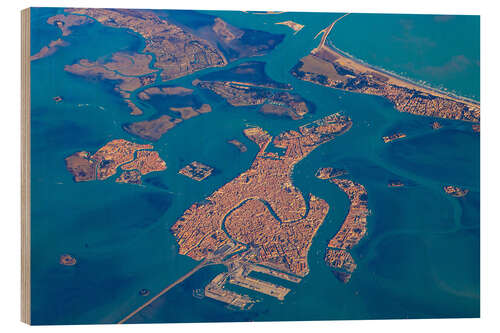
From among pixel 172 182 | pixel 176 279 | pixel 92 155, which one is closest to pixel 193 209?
pixel 172 182

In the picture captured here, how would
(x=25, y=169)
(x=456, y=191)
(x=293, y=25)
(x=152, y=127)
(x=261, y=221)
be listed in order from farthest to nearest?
1. (x=293, y=25)
2. (x=152, y=127)
3. (x=456, y=191)
4. (x=261, y=221)
5. (x=25, y=169)

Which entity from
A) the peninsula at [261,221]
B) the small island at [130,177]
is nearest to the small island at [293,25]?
the peninsula at [261,221]

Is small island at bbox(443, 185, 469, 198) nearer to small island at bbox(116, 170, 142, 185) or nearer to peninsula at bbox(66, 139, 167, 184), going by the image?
peninsula at bbox(66, 139, 167, 184)

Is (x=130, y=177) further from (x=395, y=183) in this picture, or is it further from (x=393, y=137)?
(x=393, y=137)

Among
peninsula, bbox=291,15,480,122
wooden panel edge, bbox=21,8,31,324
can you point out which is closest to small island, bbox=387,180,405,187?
peninsula, bbox=291,15,480,122

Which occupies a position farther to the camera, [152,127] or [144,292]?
[152,127]

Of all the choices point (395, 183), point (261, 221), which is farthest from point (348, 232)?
point (261, 221)

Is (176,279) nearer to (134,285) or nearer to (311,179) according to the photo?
(134,285)
